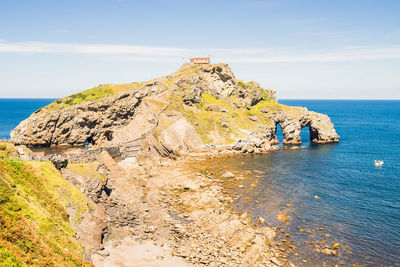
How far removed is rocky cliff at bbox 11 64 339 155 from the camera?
91.9 metres

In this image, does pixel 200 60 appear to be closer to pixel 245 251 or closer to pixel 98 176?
pixel 98 176

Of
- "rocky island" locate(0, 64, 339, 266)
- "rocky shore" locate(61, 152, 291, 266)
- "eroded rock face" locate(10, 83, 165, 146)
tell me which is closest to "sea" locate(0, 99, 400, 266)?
"rocky island" locate(0, 64, 339, 266)

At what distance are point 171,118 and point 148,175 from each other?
105ft

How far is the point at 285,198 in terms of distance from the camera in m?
54.7

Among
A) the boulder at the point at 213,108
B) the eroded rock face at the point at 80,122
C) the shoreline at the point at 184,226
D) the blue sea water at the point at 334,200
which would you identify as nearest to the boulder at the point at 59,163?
the shoreline at the point at 184,226

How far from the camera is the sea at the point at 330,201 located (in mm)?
37250

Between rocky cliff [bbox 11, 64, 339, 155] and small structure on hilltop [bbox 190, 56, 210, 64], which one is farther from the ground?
small structure on hilltop [bbox 190, 56, 210, 64]

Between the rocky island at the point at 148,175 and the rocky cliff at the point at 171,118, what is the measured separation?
1.53 ft

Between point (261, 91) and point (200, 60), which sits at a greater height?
point (200, 60)

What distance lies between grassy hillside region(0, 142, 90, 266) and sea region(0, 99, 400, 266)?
28796 millimetres

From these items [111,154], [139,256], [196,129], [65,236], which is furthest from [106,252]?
[196,129]

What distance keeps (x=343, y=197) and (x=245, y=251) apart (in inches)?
1273

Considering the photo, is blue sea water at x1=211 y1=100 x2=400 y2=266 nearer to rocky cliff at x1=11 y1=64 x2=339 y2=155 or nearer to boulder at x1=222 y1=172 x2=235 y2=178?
boulder at x1=222 y1=172 x2=235 y2=178

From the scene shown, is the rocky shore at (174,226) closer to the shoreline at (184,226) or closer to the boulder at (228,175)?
the shoreline at (184,226)
